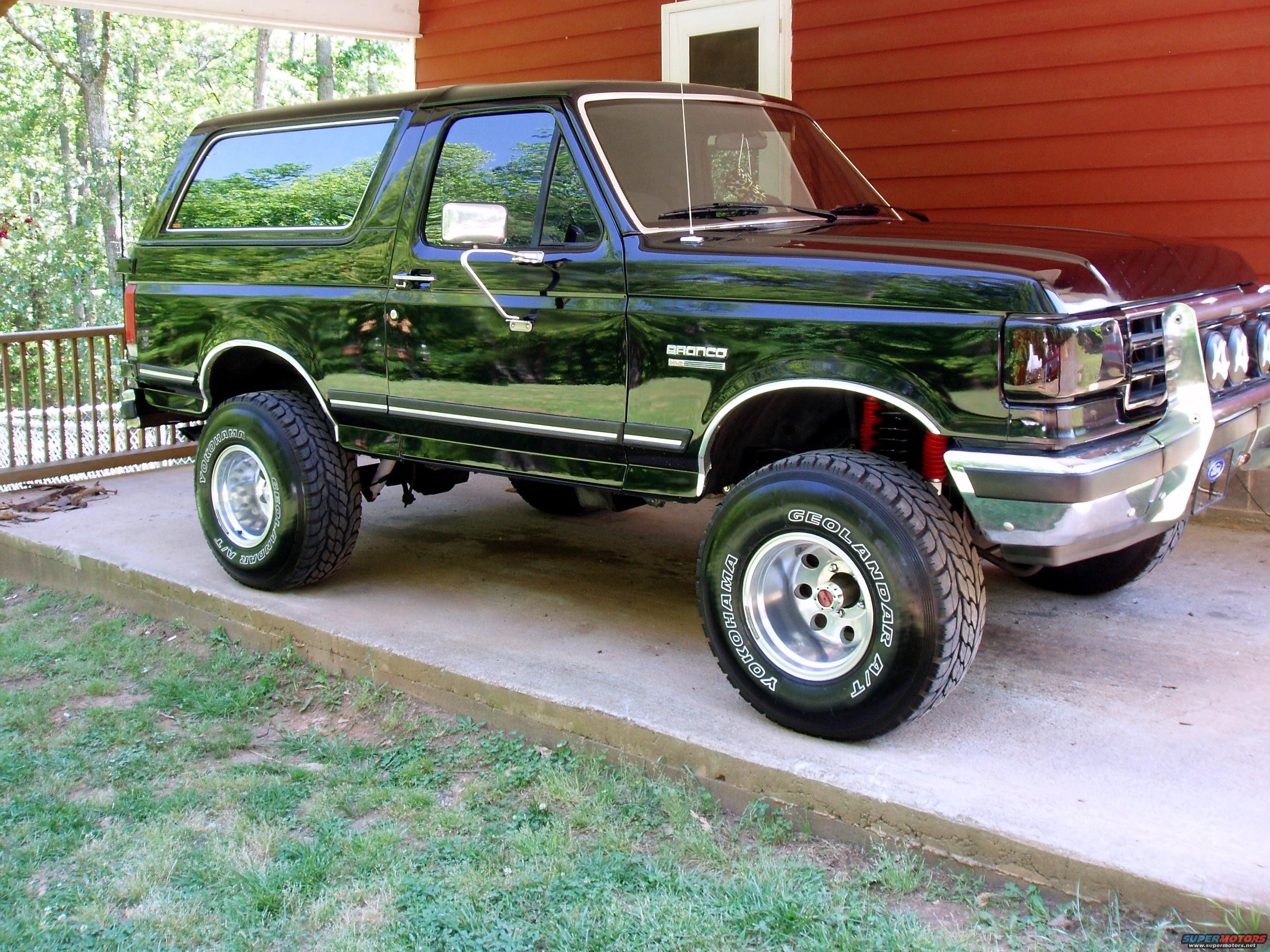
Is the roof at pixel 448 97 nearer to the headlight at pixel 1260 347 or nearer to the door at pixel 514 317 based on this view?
the door at pixel 514 317

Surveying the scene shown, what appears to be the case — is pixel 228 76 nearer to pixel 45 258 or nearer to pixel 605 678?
pixel 45 258

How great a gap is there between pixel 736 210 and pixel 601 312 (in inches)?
28.2

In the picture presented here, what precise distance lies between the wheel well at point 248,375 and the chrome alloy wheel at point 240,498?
34 cm

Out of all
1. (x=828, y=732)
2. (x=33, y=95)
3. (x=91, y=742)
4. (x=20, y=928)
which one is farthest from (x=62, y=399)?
(x=33, y=95)

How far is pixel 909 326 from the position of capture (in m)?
3.39

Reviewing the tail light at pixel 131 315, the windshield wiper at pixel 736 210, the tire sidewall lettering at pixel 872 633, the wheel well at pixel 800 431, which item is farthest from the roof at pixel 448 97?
the tire sidewall lettering at pixel 872 633

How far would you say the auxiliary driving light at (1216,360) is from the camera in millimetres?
3727

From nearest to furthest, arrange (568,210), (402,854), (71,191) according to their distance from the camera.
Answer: (402,854) < (568,210) < (71,191)

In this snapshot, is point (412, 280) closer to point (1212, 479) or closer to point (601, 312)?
point (601, 312)

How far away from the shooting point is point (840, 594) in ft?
12.0

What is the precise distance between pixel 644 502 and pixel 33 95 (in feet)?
94.9

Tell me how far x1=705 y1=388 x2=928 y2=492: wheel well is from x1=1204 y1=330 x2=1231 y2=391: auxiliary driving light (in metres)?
→ 0.92

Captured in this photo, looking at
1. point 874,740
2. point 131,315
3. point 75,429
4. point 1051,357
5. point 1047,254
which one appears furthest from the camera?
point 75,429

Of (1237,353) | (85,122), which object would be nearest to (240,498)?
(1237,353)
